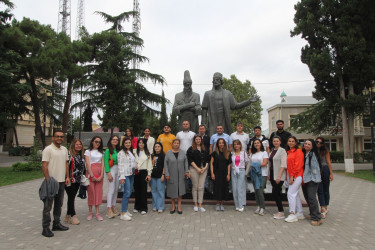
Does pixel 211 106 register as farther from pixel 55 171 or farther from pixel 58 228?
pixel 58 228

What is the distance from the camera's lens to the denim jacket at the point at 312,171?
5.70 m

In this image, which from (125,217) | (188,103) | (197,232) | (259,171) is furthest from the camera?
(188,103)

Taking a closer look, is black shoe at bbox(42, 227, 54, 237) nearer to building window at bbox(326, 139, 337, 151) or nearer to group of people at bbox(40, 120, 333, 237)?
group of people at bbox(40, 120, 333, 237)

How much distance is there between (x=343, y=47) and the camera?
17172 millimetres

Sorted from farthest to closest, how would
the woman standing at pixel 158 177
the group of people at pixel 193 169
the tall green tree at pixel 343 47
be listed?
the tall green tree at pixel 343 47 → the woman standing at pixel 158 177 → the group of people at pixel 193 169

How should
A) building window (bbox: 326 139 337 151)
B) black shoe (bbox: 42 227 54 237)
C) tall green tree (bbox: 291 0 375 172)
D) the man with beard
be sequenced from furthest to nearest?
building window (bbox: 326 139 337 151) → tall green tree (bbox: 291 0 375 172) → the man with beard → black shoe (bbox: 42 227 54 237)

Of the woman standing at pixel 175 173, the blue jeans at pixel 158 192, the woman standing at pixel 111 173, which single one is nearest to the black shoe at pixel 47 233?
the woman standing at pixel 111 173

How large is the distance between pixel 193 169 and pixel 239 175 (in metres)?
1.09

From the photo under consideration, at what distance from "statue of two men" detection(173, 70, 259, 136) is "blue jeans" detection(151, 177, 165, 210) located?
8.06 ft

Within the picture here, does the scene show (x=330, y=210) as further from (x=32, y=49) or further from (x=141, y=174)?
(x=32, y=49)

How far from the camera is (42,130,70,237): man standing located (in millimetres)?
4986

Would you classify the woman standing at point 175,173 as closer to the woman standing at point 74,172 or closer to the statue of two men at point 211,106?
the woman standing at point 74,172

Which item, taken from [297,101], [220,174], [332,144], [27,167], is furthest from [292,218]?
[297,101]

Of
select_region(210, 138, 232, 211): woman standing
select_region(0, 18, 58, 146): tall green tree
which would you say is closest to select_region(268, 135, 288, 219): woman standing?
select_region(210, 138, 232, 211): woman standing
